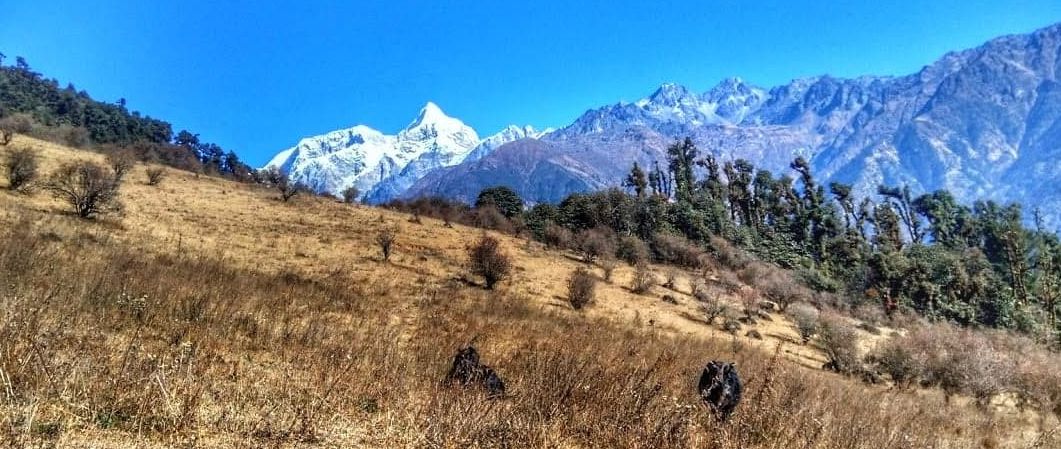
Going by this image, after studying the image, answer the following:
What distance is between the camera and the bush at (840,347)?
17750 millimetres

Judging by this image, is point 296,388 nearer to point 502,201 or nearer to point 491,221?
point 491,221

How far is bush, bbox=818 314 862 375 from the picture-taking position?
1775 cm

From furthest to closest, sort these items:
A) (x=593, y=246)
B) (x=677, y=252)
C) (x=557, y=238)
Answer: (x=677, y=252) < (x=557, y=238) < (x=593, y=246)

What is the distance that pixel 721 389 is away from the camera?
5.96 meters

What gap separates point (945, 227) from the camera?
6606 centimetres

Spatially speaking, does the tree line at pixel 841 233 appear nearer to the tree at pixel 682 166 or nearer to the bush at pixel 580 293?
the tree at pixel 682 166

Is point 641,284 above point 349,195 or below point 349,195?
below

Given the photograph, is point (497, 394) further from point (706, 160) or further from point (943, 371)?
point (706, 160)

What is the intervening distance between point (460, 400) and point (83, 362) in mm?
3121

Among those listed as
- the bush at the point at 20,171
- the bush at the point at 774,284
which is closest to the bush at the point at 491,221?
the bush at the point at 774,284

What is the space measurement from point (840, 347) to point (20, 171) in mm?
35844

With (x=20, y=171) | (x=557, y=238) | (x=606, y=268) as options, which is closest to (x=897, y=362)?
(x=606, y=268)

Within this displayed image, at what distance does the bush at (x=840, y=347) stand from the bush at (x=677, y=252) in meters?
26.8

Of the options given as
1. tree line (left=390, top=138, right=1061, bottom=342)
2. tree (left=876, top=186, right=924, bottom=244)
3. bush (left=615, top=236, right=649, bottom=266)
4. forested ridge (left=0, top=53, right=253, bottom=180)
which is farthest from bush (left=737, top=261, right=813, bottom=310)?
forested ridge (left=0, top=53, right=253, bottom=180)
